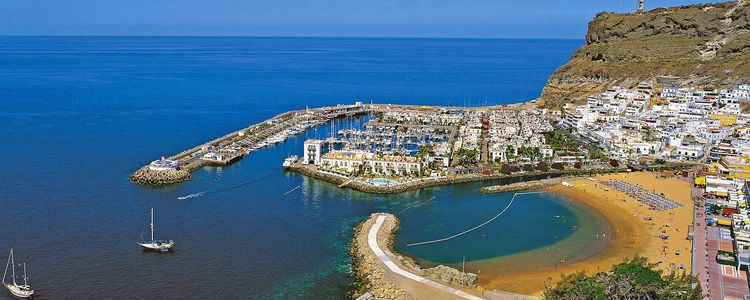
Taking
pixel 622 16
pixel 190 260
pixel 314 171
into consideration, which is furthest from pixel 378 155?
pixel 622 16

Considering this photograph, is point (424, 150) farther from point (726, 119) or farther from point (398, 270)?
point (726, 119)

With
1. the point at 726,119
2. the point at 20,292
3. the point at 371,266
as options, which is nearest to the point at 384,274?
the point at 371,266

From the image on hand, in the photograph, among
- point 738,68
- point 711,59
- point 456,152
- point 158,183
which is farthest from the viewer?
point 711,59

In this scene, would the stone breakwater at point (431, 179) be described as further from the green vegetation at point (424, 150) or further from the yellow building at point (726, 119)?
the yellow building at point (726, 119)

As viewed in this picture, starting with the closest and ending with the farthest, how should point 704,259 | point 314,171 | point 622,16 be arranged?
1. point 704,259
2. point 314,171
3. point 622,16

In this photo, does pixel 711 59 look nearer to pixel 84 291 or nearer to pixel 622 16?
pixel 622 16

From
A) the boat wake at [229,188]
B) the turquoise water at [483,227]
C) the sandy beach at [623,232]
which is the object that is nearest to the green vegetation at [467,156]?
the turquoise water at [483,227]
